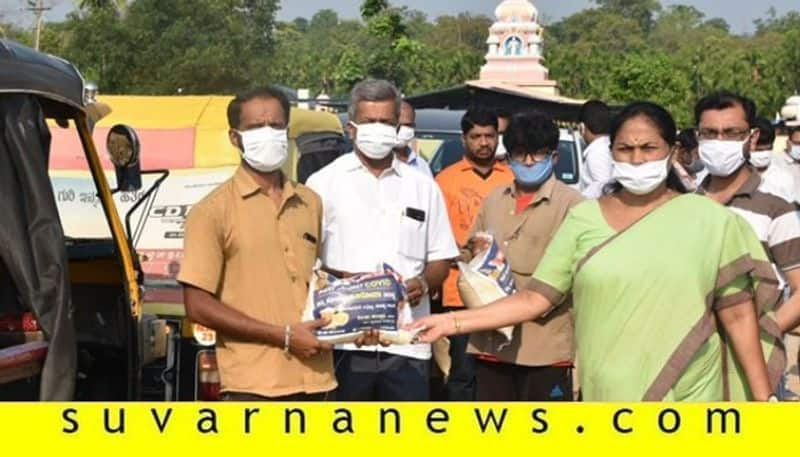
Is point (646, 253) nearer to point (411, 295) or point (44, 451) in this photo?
point (411, 295)

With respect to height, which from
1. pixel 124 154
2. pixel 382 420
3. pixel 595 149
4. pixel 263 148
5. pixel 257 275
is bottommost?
pixel 382 420

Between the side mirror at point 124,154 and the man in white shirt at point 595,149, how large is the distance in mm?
3352

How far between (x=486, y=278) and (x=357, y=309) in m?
0.98

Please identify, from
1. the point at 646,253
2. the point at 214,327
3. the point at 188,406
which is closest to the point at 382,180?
the point at 214,327

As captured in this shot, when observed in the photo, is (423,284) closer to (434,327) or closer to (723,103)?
(434,327)

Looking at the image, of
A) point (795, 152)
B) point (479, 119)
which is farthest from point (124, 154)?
point (795, 152)

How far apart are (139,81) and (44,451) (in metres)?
41.1

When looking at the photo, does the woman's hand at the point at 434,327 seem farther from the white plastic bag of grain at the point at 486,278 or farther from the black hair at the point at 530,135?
the black hair at the point at 530,135

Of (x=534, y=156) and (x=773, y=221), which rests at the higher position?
(x=534, y=156)

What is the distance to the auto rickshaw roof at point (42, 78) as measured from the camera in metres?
4.78

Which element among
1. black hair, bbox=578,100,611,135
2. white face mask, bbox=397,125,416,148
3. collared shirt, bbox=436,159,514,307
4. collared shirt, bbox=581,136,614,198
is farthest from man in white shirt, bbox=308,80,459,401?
black hair, bbox=578,100,611,135

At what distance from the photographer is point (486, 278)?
587cm

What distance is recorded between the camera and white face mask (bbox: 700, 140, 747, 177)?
18.9ft

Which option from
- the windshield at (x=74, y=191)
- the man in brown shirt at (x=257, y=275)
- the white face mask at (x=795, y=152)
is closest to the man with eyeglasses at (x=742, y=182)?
the man in brown shirt at (x=257, y=275)
